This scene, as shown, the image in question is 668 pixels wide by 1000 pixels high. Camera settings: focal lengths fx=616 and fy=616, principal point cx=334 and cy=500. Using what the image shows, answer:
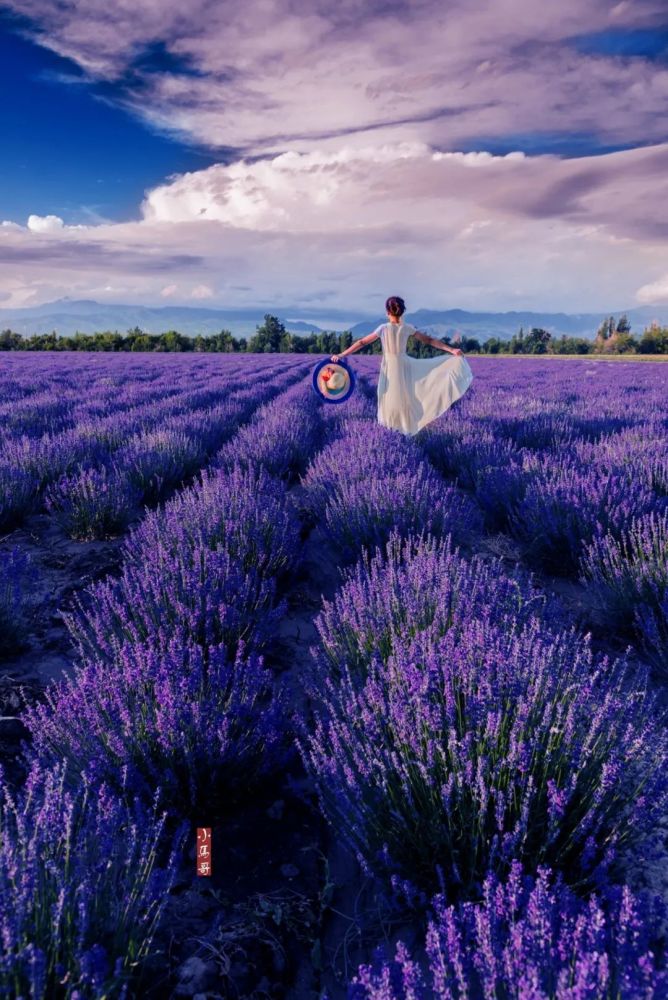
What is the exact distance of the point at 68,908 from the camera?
102 centimetres

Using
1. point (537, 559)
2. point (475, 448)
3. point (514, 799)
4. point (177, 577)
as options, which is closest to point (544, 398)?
point (475, 448)

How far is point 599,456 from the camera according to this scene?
4.82 metres

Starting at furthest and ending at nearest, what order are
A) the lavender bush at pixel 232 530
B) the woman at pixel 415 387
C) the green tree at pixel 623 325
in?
the green tree at pixel 623 325 → the woman at pixel 415 387 → the lavender bush at pixel 232 530

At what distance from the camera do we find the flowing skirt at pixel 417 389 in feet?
21.4

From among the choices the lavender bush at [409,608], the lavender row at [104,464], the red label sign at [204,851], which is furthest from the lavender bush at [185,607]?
the lavender row at [104,464]

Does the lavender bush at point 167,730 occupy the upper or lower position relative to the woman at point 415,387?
lower

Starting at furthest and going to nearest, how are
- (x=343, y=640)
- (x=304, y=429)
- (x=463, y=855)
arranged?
(x=304, y=429), (x=343, y=640), (x=463, y=855)

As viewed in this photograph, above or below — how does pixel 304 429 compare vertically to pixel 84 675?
above

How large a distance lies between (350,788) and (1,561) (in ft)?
6.66

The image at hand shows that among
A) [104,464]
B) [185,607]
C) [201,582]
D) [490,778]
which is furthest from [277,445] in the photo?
[490,778]

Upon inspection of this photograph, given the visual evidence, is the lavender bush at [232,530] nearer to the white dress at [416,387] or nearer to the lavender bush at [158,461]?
the lavender bush at [158,461]

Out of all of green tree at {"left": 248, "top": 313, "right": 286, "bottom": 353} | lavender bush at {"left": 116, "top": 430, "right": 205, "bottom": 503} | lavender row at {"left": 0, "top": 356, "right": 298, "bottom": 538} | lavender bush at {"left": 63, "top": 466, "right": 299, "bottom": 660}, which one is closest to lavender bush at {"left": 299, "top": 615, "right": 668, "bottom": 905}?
lavender bush at {"left": 63, "top": 466, "right": 299, "bottom": 660}

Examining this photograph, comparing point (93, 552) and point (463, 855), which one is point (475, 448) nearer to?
point (93, 552)

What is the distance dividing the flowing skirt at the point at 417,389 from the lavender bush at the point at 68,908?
561 cm
